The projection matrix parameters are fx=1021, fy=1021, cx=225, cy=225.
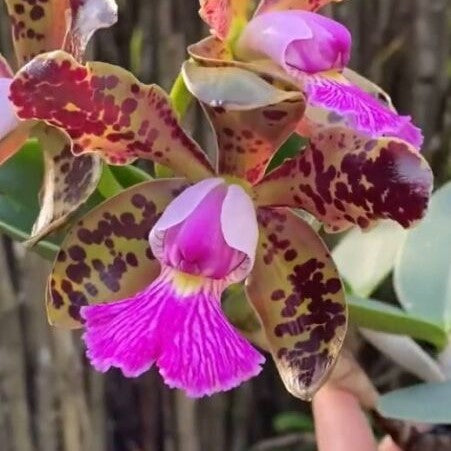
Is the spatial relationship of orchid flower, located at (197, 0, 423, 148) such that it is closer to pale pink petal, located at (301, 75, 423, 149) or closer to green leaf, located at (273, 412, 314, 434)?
pale pink petal, located at (301, 75, 423, 149)

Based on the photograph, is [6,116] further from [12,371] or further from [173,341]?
[12,371]

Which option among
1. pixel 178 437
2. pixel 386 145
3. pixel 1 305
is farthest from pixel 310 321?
pixel 178 437

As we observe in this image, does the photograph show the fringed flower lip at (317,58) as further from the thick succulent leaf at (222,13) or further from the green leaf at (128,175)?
the green leaf at (128,175)

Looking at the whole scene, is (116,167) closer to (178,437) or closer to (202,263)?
(202,263)

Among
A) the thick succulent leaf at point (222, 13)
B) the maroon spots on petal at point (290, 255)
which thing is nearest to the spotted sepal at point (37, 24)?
the thick succulent leaf at point (222, 13)

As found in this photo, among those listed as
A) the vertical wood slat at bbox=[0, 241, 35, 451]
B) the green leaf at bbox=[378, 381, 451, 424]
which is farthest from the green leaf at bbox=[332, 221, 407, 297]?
the vertical wood slat at bbox=[0, 241, 35, 451]

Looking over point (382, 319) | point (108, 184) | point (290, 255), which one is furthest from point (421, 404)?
point (108, 184)
